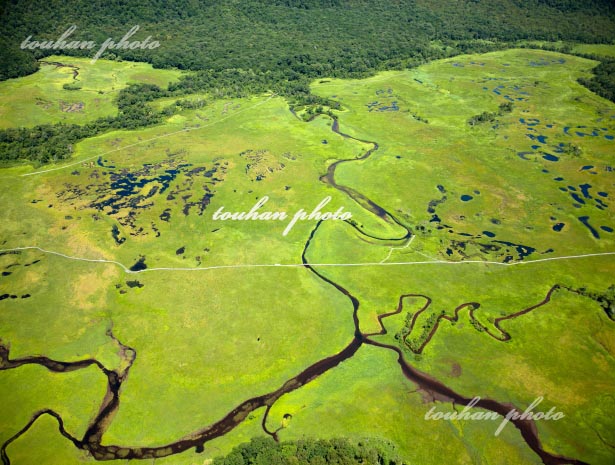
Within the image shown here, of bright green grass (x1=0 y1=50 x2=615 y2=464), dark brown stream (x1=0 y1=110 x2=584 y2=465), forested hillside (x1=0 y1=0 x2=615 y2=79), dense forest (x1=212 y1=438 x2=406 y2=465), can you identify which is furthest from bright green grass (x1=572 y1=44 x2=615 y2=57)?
dense forest (x1=212 y1=438 x2=406 y2=465)

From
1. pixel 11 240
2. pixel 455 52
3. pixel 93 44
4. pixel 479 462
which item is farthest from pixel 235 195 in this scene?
pixel 455 52

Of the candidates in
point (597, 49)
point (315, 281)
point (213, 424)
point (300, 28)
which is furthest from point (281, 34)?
point (213, 424)

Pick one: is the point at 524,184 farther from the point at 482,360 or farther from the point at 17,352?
the point at 17,352

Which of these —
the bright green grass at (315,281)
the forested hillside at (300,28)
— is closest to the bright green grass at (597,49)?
the forested hillside at (300,28)

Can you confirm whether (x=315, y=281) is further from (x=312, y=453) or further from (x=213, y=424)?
(x=312, y=453)

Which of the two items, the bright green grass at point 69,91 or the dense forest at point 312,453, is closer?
the dense forest at point 312,453

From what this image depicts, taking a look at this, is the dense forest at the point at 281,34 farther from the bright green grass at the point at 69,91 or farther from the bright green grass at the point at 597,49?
the bright green grass at the point at 69,91
